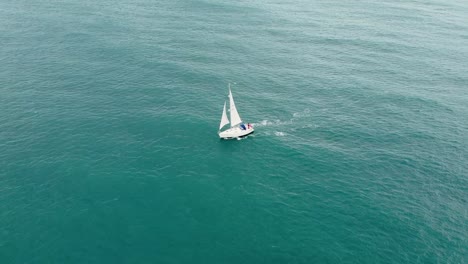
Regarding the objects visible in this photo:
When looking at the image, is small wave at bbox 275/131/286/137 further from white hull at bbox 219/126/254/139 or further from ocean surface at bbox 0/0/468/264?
white hull at bbox 219/126/254/139

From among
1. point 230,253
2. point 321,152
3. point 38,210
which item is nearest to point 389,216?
point 321,152

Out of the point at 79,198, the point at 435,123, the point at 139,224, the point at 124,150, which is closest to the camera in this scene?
the point at 139,224

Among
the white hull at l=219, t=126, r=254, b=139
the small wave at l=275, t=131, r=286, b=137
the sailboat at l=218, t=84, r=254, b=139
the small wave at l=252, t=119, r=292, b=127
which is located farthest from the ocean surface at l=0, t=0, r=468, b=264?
the sailboat at l=218, t=84, r=254, b=139

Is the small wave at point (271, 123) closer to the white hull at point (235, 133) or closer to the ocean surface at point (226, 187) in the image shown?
the ocean surface at point (226, 187)

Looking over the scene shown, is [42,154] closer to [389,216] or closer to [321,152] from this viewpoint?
[321,152]

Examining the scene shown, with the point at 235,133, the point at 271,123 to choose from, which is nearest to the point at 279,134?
the point at 271,123

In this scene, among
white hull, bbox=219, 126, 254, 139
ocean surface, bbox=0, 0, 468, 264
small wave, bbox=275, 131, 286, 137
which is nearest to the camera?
ocean surface, bbox=0, 0, 468, 264

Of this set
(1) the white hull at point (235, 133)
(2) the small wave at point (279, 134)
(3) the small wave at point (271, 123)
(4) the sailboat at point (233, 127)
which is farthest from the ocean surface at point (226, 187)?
(4) the sailboat at point (233, 127)

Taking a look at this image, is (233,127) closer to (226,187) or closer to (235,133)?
(235,133)
